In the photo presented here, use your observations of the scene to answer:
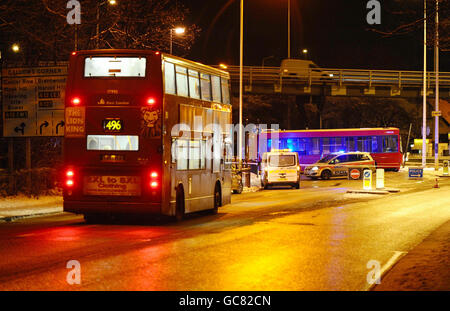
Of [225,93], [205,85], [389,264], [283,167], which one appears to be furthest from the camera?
[283,167]

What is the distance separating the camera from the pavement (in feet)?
29.1

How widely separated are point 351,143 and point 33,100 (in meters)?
Result: 31.5

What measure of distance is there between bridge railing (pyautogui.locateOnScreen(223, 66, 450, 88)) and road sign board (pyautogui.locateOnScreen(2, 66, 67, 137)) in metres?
29.3

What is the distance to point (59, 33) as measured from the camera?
Answer: 1003 inches

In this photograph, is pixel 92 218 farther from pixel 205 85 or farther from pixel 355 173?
pixel 355 173

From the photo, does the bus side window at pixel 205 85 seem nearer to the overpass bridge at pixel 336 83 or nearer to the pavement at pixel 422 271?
the pavement at pixel 422 271

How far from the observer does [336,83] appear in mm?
55812

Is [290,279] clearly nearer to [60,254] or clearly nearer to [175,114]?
[60,254]

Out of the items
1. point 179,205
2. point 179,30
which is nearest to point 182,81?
point 179,205

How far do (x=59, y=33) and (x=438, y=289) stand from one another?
66.5ft

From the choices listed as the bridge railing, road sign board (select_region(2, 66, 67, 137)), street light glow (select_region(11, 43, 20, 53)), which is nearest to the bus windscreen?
road sign board (select_region(2, 66, 67, 137))

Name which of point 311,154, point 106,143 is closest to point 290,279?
point 106,143
